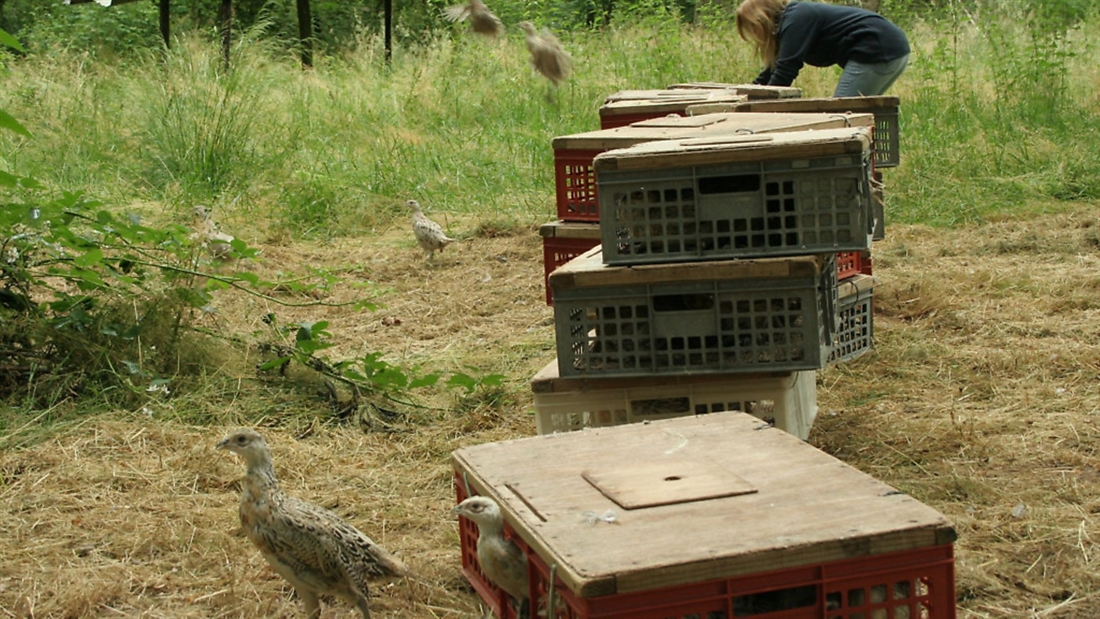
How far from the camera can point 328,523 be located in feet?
12.9

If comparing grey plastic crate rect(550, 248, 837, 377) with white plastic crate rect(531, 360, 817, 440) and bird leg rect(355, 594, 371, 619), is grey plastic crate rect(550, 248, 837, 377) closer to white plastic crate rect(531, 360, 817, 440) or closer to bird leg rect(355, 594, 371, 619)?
white plastic crate rect(531, 360, 817, 440)

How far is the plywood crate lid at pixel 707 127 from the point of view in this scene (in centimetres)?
523

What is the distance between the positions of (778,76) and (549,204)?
3.15 m

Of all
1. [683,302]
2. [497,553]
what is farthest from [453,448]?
[497,553]

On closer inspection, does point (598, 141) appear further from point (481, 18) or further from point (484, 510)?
point (481, 18)

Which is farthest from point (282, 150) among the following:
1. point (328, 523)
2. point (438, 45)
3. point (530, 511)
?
point (530, 511)

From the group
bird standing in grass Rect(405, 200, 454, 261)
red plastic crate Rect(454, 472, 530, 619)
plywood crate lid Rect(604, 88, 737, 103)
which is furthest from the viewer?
bird standing in grass Rect(405, 200, 454, 261)

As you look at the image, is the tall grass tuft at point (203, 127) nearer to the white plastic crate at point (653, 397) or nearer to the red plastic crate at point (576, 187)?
the red plastic crate at point (576, 187)

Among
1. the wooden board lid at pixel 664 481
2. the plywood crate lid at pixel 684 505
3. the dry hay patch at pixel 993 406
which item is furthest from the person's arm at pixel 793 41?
the wooden board lid at pixel 664 481

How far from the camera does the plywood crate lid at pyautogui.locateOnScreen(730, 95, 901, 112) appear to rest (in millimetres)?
6762

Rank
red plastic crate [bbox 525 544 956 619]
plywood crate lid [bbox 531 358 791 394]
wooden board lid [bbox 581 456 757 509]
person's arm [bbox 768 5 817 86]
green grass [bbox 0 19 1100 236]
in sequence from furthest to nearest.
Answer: green grass [bbox 0 19 1100 236]
person's arm [bbox 768 5 817 86]
plywood crate lid [bbox 531 358 791 394]
wooden board lid [bbox 581 456 757 509]
red plastic crate [bbox 525 544 956 619]

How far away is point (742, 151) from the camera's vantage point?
4492mm

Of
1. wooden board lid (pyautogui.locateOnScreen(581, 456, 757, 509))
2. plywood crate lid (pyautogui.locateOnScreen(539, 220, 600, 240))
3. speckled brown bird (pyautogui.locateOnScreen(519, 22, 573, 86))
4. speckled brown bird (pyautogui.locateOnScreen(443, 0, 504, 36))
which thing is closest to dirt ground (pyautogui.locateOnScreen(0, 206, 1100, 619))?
plywood crate lid (pyautogui.locateOnScreen(539, 220, 600, 240))

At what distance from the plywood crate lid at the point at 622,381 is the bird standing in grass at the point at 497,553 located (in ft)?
3.95
